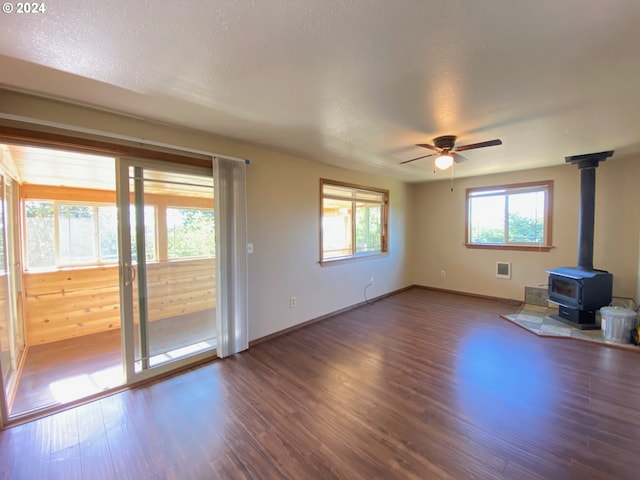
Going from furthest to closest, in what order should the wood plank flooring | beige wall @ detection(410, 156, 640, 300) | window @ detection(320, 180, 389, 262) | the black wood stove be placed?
1. window @ detection(320, 180, 389, 262)
2. beige wall @ detection(410, 156, 640, 300)
3. the black wood stove
4. the wood plank flooring

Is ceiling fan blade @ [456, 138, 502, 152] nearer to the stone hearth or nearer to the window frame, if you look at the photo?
the stone hearth

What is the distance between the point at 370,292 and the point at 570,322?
2974 mm

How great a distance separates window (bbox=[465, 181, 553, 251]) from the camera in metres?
4.86

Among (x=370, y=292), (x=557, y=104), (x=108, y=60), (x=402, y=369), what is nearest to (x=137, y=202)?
(x=108, y=60)

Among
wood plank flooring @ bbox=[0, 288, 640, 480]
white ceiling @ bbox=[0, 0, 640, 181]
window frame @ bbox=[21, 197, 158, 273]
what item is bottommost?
wood plank flooring @ bbox=[0, 288, 640, 480]

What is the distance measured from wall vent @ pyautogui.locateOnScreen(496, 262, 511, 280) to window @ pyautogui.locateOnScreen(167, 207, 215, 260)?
5178 mm

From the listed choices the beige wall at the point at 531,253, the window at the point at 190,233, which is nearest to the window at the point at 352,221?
the beige wall at the point at 531,253

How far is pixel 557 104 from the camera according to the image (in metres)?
2.18

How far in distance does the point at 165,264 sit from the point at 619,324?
535 centimetres

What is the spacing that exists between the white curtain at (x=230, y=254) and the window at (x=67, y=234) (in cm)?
184

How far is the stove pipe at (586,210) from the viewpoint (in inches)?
159

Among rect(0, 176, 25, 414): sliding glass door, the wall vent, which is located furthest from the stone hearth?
rect(0, 176, 25, 414): sliding glass door

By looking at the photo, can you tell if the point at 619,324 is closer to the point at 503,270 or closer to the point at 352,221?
the point at 503,270

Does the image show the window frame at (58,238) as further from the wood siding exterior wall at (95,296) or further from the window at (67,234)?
the wood siding exterior wall at (95,296)
